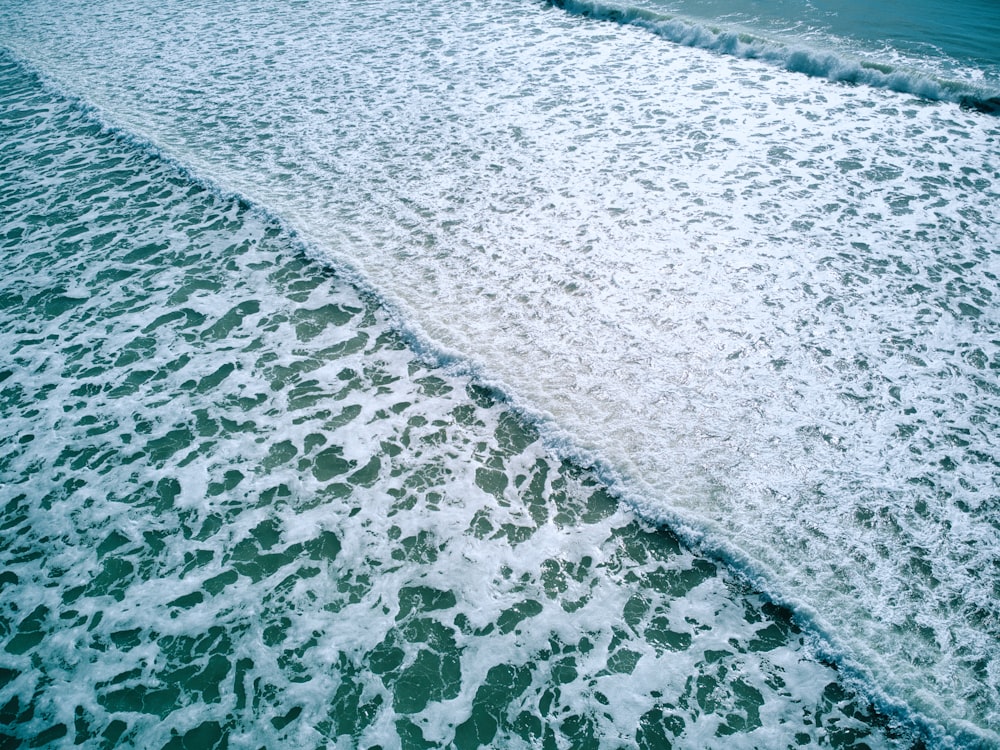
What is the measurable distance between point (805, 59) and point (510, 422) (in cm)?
1098

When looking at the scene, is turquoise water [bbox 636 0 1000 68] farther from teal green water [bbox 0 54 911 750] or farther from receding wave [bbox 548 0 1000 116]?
teal green water [bbox 0 54 911 750]

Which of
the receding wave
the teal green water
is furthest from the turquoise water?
the teal green water

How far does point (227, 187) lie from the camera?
347 inches

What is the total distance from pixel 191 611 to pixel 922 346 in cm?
740

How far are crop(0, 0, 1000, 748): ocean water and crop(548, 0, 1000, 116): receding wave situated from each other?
7.6 inches

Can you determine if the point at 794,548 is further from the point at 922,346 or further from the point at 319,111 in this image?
the point at 319,111

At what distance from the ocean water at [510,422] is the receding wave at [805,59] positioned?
0.63 ft

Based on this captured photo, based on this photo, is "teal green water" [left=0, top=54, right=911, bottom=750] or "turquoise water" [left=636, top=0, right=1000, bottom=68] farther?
"turquoise water" [left=636, top=0, right=1000, bottom=68]

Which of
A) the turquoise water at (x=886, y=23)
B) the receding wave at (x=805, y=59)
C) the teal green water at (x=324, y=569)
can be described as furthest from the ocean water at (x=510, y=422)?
the turquoise water at (x=886, y=23)

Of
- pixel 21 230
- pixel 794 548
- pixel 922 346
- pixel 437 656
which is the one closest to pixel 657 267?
pixel 922 346

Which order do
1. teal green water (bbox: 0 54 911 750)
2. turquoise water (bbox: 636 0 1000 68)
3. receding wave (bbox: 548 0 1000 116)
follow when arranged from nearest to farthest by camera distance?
teal green water (bbox: 0 54 911 750) < receding wave (bbox: 548 0 1000 116) < turquoise water (bbox: 636 0 1000 68)

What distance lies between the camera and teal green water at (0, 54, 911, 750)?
→ 379cm

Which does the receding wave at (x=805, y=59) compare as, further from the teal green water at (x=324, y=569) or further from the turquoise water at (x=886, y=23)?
the teal green water at (x=324, y=569)

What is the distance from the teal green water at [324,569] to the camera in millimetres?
3785
